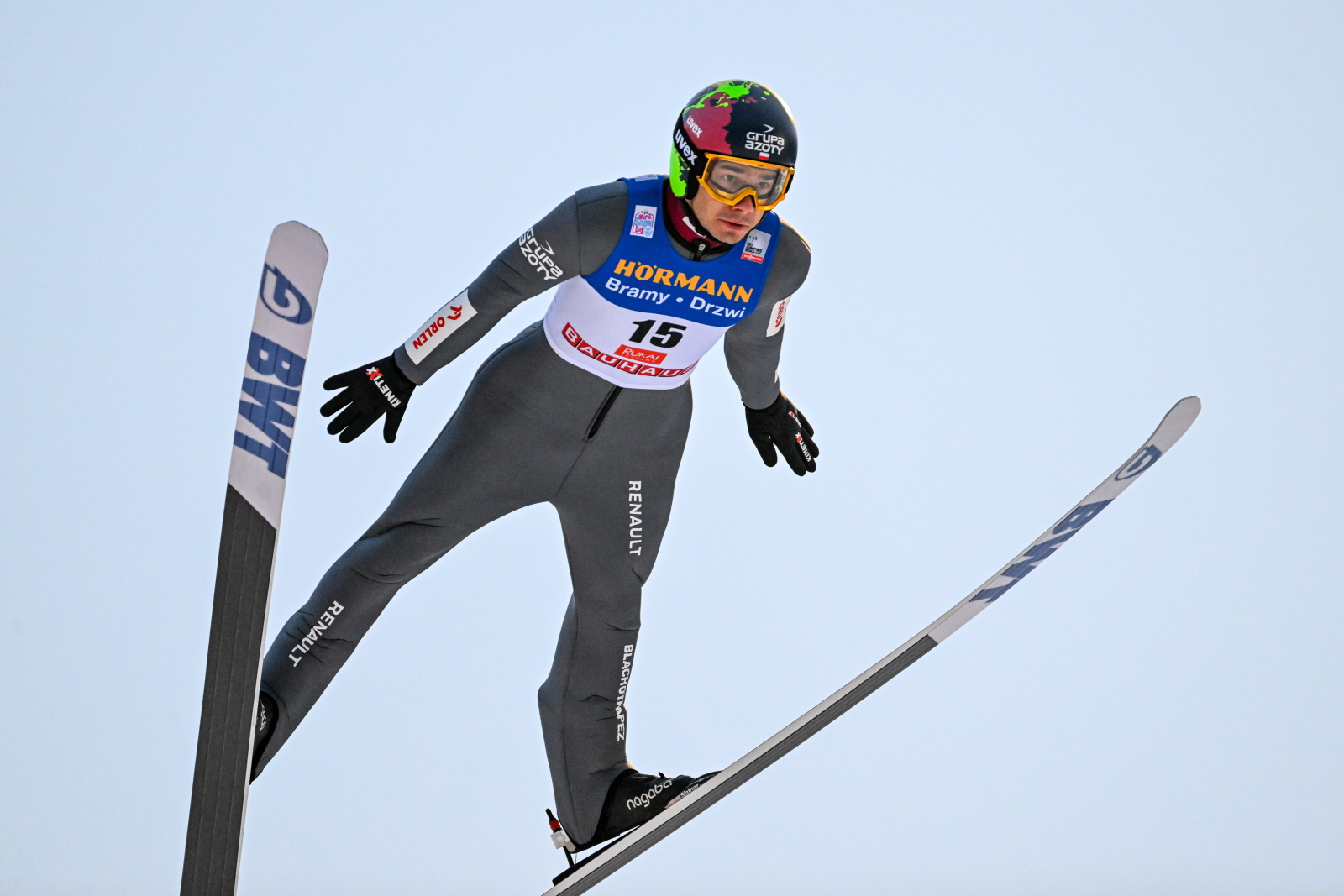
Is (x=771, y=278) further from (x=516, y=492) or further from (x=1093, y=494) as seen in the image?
(x=1093, y=494)

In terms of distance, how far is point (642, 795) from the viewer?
2.46m

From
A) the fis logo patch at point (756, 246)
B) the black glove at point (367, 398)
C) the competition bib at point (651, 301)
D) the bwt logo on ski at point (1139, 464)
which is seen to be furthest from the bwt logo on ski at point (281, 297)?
the bwt logo on ski at point (1139, 464)

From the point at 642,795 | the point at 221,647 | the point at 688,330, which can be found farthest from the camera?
the point at 642,795

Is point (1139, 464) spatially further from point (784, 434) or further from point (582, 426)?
point (582, 426)

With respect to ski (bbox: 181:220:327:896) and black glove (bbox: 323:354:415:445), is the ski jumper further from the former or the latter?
ski (bbox: 181:220:327:896)

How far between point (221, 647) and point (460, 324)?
Result: 672mm

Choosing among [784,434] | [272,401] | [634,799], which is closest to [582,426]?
[784,434]

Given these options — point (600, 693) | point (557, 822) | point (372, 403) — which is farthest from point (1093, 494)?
point (372, 403)

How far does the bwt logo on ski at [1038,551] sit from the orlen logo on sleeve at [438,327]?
3.74ft

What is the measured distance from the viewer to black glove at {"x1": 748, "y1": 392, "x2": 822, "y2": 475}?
263 centimetres

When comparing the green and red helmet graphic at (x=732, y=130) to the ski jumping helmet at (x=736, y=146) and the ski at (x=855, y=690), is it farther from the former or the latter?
the ski at (x=855, y=690)

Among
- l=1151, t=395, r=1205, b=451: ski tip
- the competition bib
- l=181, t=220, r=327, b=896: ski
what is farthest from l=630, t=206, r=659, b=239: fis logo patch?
l=1151, t=395, r=1205, b=451: ski tip

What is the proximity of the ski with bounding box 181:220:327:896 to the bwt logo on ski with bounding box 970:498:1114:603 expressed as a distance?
137 cm

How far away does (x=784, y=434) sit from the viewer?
2645 mm
